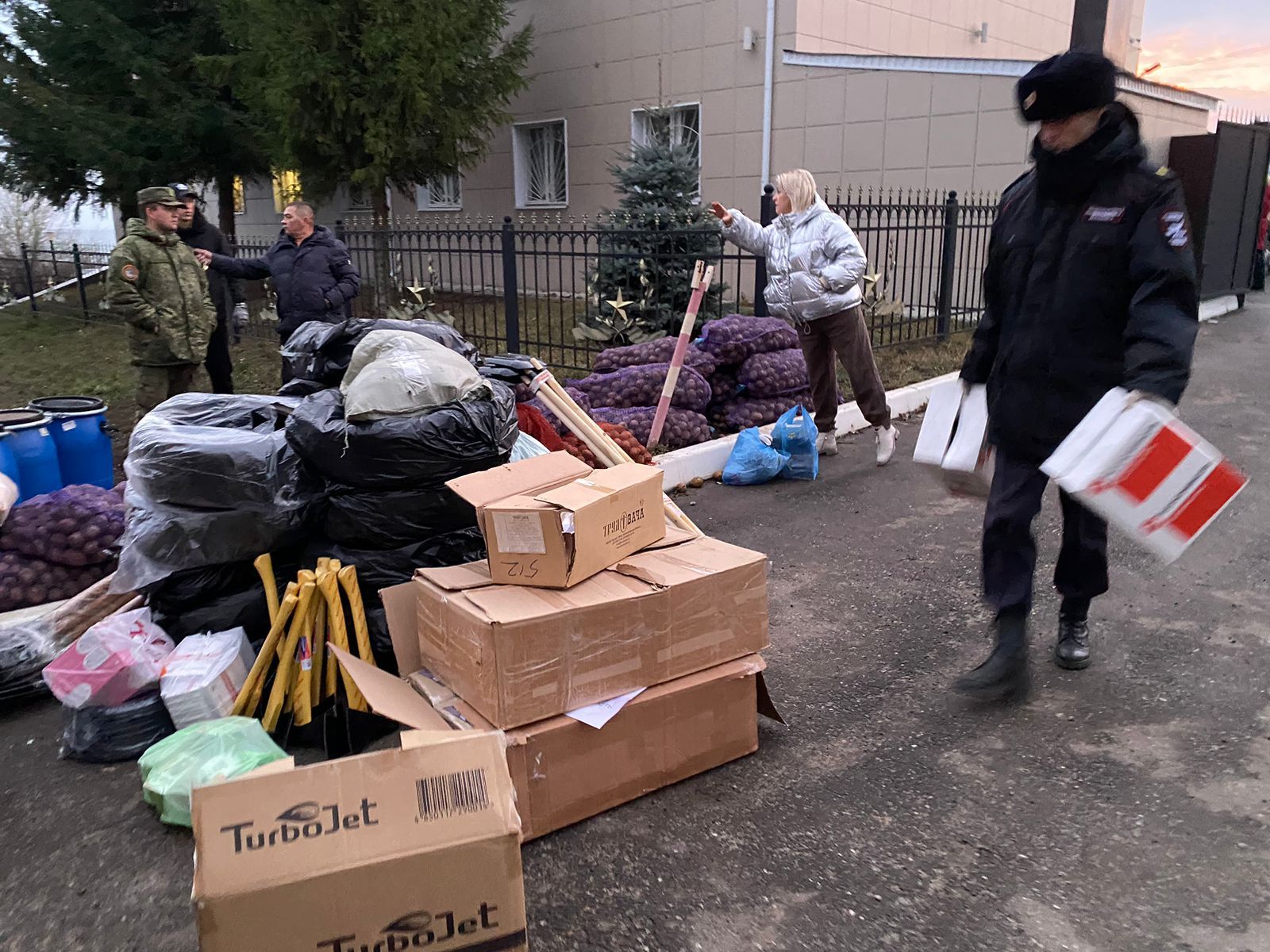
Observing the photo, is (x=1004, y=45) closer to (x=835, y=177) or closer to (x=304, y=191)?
(x=835, y=177)

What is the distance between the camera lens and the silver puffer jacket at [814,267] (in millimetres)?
5609

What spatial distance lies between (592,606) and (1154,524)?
149 centimetres

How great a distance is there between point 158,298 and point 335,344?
2.36 m

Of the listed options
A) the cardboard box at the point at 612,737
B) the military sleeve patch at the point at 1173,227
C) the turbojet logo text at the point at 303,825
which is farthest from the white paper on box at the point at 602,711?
the military sleeve patch at the point at 1173,227

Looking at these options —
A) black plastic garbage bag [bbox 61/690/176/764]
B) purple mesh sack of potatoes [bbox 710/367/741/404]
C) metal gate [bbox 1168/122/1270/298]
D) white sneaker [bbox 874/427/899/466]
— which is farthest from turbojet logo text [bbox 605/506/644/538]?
metal gate [bbox 1168/122/1270/298]

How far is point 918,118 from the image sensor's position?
11.5 m

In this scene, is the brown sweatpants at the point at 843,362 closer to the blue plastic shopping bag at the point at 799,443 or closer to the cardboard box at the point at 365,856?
the blue plastic shopping bag at the point at 799,443

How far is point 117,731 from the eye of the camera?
2.92 meters

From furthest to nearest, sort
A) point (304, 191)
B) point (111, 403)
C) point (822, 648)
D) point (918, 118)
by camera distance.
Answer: point (304, 191)
point (918, 118)
point (111, 403)
point (822, 648)

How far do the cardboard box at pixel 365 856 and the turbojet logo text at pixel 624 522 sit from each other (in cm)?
100

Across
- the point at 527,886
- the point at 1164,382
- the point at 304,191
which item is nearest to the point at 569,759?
the point at 527,886

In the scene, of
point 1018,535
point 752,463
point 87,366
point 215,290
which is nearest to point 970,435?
point 1018,535

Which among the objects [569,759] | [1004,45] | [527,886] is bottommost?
[527,886]

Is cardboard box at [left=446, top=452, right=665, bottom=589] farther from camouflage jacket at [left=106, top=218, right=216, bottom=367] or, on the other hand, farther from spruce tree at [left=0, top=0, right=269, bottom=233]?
spruce tree at [left=0, top=0, right=269, bottom=233]
